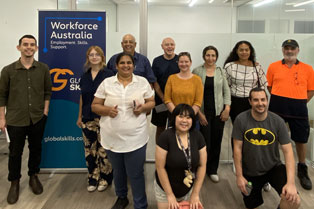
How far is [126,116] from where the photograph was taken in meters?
2.02

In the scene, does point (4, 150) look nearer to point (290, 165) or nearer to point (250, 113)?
point (250, 113)

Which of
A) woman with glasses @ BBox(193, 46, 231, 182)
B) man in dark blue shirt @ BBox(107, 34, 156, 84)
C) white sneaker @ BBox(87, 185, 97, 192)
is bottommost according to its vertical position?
white sneaker @ BBox(87, 185, 97, 192)

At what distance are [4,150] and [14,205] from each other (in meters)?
1.79

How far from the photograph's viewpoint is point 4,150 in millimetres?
3922

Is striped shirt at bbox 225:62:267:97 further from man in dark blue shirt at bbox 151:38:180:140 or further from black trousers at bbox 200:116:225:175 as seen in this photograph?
man in dark blue shirt at bbox 151:38:180:140

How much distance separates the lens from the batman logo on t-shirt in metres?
2.12

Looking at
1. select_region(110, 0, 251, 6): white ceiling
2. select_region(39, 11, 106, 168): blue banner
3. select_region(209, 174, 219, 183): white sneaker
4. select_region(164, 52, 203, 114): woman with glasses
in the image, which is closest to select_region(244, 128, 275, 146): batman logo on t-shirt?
select_region(164, 52, 203, 114): woman with glasses

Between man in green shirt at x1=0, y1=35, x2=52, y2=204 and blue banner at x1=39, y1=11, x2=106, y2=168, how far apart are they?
32 cm

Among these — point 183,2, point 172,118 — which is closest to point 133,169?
point 172,118

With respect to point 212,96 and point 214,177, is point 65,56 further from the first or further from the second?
point 214,177

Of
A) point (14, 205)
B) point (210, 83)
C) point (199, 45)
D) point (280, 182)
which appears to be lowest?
point (14, 205)

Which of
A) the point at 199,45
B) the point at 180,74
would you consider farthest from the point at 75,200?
the point at 199,45

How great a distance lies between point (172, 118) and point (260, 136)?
2.54ft

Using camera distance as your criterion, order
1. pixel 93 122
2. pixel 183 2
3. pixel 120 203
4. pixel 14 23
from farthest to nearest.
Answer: pixel 14 23, pixel 183 2, pixel 93 122, pixel 120 203
